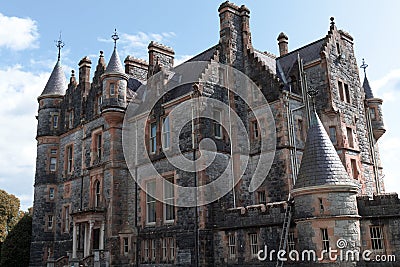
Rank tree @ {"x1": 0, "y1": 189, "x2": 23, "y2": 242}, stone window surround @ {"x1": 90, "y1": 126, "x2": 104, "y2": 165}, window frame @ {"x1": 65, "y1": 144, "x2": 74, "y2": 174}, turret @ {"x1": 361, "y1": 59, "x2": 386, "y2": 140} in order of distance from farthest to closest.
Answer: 1. tree @ {"x1": 0, "y1": 189, "x2": 23, "y2": 242}
2. window frame @ {"x1": 65, "y1": 144, "x2": 74, "y2": 174}
3. turret @ {"x1": 361, "y1": 59, "x2": 386, "y2": 140}
4. stone window surround @ {"x1": 90, "y1": 126, "x2": 104, "y2": 165}

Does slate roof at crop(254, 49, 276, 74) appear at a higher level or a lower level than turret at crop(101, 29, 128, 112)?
higher

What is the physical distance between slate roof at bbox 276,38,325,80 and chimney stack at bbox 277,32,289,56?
2.54 metres

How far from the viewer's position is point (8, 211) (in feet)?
139

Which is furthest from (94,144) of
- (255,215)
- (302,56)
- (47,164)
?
(302,56)

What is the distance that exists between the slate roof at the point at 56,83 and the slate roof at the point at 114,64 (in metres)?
8.37

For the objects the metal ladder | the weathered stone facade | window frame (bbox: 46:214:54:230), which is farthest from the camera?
window frame (bbox: 46:214:54:230)

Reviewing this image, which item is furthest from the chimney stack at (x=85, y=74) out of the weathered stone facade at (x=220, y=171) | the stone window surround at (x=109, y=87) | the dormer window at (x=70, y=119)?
the stone window surround at (x=109, y=87)

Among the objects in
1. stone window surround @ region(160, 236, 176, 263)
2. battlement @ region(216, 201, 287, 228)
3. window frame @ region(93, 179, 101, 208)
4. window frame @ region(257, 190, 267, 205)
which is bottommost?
stone window surround @ region(160, 236, 176, 263)

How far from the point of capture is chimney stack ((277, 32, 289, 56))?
98.6 feet

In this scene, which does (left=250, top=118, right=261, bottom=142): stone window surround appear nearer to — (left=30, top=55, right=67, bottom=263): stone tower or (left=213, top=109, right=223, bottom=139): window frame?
(left=213, top=109, right=223, bottom=139): window frame

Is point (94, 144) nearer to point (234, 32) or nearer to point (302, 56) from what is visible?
point (234, 32)

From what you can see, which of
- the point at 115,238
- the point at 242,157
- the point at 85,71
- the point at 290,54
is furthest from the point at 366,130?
the point at 85,71

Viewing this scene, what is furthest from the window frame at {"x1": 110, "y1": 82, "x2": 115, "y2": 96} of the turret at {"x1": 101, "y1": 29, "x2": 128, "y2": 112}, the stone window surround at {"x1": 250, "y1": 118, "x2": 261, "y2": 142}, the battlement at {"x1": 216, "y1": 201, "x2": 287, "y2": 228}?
the battlement at {"x1": 216, "y1": 201, "x2": 287, "y2": 228}

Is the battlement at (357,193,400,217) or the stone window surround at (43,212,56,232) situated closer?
the battlement at (357,193,400,217)
